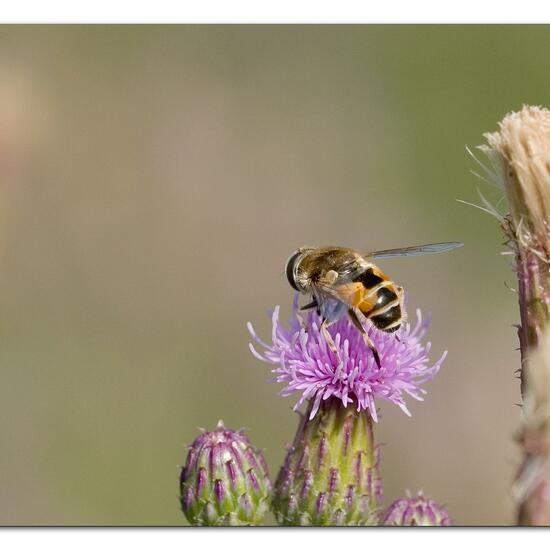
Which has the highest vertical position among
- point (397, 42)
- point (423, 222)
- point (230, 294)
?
point (397, 42)

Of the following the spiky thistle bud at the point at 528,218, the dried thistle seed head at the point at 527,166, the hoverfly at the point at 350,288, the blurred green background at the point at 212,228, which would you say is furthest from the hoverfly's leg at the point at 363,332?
the blurred green background at the point at 212,228

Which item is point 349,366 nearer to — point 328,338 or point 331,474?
point 328,338

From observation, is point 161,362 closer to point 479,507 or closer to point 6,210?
point 6,210

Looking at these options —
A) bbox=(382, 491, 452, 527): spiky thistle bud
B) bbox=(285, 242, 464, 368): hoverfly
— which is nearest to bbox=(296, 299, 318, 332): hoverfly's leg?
bbox=(285, 242, 464, 368): hoverfly

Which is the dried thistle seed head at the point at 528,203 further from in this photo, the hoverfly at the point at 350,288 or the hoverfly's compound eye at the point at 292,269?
the hoverfly's compound eye at the point at 292,269
